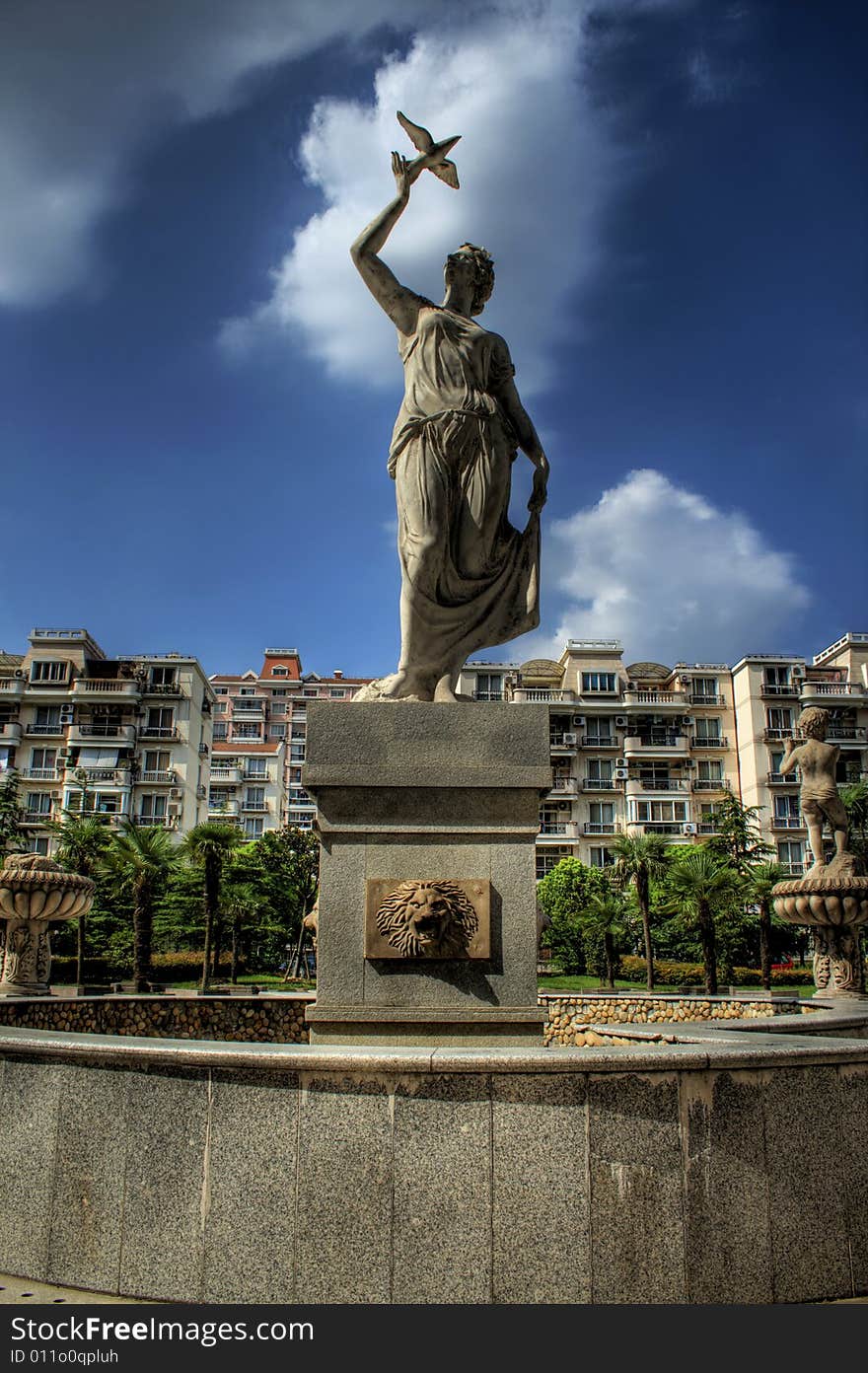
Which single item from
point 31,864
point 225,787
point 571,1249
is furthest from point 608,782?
point 571,1249

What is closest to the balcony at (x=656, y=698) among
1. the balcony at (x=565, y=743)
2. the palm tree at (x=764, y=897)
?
the balcony at (x=565, y=743)

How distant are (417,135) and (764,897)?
138 feet

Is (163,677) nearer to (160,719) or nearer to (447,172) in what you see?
(160,719)

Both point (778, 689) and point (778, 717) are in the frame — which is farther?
point (778, 689)

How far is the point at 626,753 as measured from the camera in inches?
2793

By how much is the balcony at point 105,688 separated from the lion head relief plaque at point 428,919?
66.1m

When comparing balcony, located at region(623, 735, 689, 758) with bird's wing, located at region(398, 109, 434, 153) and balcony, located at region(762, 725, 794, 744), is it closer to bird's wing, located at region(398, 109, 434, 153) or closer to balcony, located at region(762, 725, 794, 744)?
balcony, located at region(762, 725, 794, 744)

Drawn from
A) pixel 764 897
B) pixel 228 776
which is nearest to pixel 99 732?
pixel 228 776

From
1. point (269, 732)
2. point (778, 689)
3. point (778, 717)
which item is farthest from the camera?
point (269, 732)

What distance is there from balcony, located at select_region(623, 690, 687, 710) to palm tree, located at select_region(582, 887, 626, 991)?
1743cm

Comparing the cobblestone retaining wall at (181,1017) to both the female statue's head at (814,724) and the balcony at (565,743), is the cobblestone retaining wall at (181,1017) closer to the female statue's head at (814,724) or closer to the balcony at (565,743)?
the female statue's head at (814,724)
